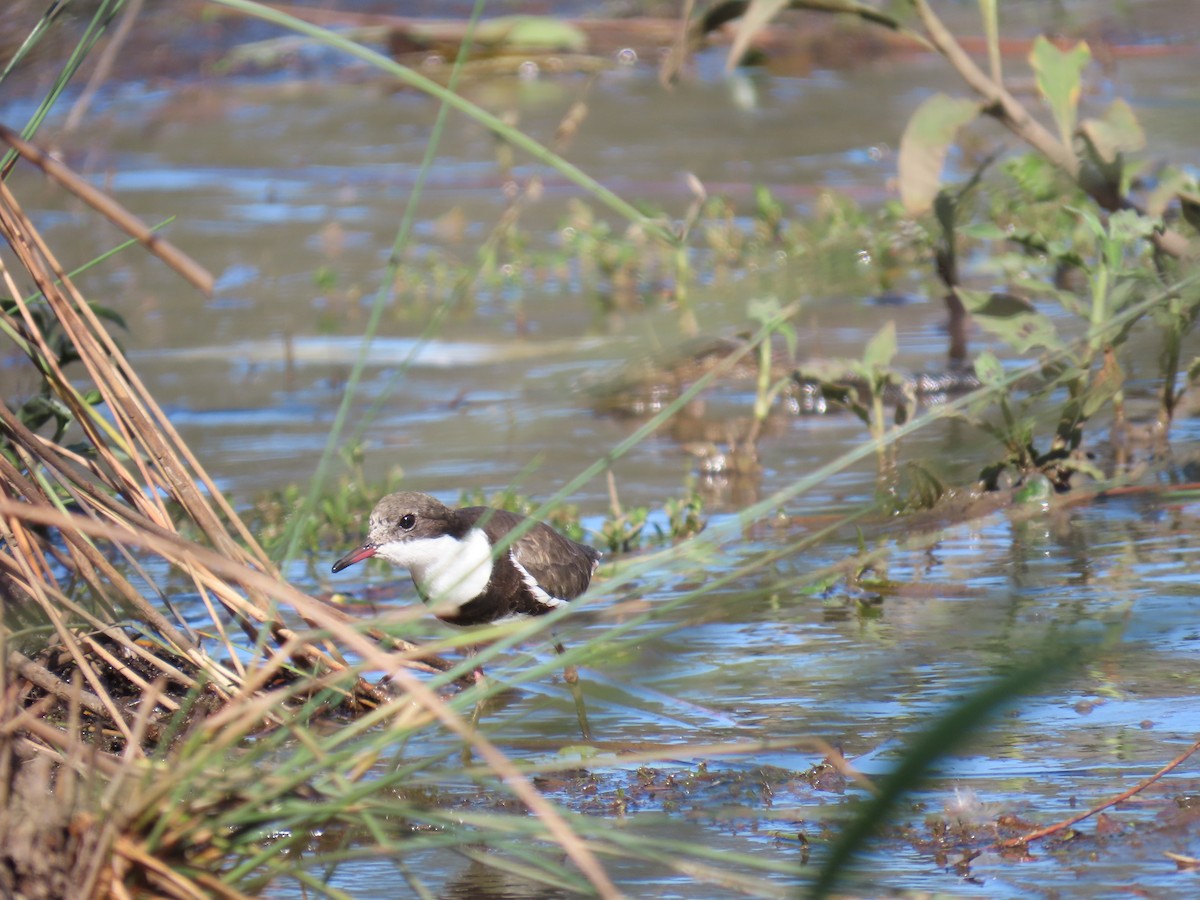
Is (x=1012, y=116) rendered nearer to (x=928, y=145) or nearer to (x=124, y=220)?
(x=928, y=145)

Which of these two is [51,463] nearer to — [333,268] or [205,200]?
[333,268]

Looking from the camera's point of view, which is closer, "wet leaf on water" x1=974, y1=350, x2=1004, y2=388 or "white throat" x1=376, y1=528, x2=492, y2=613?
"white throat" x1=376, y1=528, x2=492, y2=613

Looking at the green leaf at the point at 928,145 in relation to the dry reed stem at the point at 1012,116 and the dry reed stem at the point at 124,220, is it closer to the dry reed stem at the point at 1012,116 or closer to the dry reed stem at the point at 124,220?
the dry reed stem at the point at 1012,116

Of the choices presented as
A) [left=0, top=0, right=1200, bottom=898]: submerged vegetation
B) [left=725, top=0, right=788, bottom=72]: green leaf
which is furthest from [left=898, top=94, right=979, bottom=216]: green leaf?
[left=725, top=0, right=788, bottom=72]: green leaf

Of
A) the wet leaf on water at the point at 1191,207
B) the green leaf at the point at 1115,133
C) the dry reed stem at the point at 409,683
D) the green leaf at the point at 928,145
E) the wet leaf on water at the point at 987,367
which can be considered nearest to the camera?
the dry reed stem at the point at 409,683

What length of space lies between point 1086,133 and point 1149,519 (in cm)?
109

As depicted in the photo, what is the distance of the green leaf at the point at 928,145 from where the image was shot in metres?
4.63

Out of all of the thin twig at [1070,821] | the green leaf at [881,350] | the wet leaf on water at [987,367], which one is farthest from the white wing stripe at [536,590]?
the thin twig at [1070,821]

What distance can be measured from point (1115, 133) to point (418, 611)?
3080 mm

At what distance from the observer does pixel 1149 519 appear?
454 cm

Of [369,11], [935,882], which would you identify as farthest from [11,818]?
[369,11]

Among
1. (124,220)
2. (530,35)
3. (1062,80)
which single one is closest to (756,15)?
(1062,80)

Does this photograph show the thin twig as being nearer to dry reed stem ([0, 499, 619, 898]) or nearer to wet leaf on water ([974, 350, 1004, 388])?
dry reed stem ([0, 499, 619, 898])

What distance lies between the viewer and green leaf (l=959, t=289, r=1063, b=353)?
4363 millimetres
